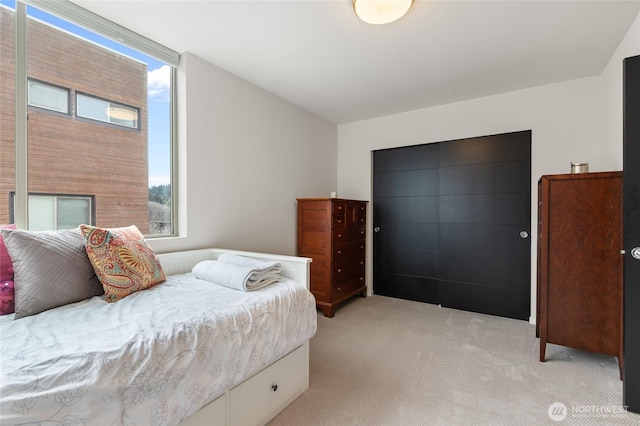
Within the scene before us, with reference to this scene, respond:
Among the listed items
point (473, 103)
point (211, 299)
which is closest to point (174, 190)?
point (211, 299)

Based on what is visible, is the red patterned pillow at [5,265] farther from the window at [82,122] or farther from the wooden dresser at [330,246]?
the wooden dresser at [330,246]

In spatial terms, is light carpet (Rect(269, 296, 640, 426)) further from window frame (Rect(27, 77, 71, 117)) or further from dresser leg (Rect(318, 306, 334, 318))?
window frame (Rect(27, 77, 71, 117))

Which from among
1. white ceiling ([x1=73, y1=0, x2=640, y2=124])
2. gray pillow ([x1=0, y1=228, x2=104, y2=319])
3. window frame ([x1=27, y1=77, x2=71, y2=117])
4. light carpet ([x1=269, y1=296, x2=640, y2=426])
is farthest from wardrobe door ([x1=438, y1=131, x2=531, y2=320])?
window frame ([x1=27, y1=77, x2=71, y2=117])

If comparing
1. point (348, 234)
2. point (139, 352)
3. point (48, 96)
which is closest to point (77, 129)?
point (48, 96)

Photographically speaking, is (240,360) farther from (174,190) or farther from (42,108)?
(42,108)

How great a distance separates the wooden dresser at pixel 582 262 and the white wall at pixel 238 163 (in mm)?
2453

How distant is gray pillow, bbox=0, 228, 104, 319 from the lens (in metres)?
1.32

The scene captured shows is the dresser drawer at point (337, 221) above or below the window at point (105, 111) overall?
below

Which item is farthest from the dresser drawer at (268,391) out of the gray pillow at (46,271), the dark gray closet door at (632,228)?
the dark gray closet door at (632,228)

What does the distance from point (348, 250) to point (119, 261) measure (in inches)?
93.5

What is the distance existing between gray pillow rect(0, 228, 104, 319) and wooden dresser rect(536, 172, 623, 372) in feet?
9.92

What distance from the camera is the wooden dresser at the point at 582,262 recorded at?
6.48ft

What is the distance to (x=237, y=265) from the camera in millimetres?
1887

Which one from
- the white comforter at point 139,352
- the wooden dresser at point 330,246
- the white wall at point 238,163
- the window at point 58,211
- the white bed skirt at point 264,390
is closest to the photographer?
the white comforter at point 139,352
